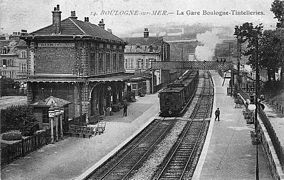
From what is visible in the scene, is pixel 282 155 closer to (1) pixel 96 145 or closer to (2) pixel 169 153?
(2) pixel 169 153

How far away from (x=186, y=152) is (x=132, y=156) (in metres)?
3.29

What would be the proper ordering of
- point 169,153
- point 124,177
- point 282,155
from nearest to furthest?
1. point 282,155
2. point 124,177
3. point 169,153

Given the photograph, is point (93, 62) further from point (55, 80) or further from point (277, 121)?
point (277, 121)

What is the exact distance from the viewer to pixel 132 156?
22.0 metres

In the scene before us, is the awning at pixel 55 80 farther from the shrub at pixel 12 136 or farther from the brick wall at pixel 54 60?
the shrub at pixel 12 136

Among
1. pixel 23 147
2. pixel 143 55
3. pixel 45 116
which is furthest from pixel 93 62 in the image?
pixel 143 55

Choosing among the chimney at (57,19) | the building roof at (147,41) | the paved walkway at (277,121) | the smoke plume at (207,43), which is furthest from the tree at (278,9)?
the chimney at (57,19)

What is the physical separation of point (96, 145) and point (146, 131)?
6.38 metres

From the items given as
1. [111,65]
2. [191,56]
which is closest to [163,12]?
[111,65]

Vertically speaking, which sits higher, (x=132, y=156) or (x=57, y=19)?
(x=57, y=19)

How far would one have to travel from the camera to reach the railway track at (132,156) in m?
18.5

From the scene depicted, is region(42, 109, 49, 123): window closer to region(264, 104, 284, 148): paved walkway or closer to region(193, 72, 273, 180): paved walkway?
region(193, 72, 273, 180): paved walkway

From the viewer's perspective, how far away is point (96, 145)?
24.2 m

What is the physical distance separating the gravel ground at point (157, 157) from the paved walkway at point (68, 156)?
2.57 m
